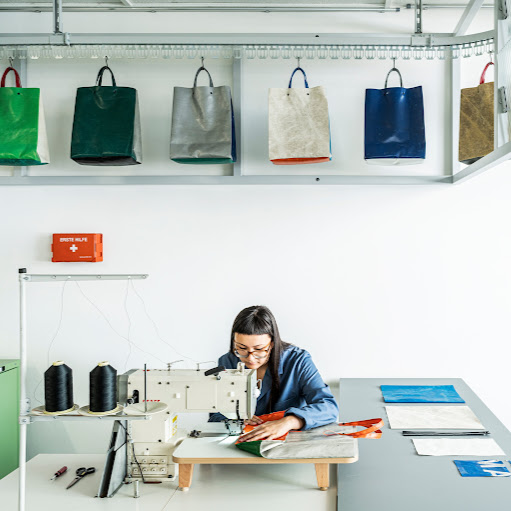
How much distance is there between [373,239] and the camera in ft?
11.1

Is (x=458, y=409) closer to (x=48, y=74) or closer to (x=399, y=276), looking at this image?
(x=399, y=276)

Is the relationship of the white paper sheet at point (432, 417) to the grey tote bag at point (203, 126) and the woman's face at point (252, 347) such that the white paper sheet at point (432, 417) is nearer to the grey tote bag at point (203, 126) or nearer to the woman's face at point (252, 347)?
the woman's face at point (252, 347)

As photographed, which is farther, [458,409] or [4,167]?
[4,167]

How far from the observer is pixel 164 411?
1.85m

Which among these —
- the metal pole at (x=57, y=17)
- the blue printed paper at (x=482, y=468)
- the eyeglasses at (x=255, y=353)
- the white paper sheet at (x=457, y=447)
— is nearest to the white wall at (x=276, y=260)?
the metal pole at (x=57, y=17)

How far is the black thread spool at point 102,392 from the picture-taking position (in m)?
1.61

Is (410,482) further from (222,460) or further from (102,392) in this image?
(102,392)

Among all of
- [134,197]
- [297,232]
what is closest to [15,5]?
[134,197]

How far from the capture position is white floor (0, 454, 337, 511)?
68.0 inches

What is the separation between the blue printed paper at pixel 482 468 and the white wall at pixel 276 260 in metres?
1.43

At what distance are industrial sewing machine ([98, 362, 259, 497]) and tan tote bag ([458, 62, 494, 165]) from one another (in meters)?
1.67

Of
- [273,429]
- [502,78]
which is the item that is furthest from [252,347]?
[502,78]

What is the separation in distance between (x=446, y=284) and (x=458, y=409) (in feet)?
3.03

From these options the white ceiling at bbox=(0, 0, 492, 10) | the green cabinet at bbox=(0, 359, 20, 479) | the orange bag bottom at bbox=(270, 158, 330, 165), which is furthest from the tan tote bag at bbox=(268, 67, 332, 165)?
the green cabinet at bbox=(0, 359, 20, 479)
